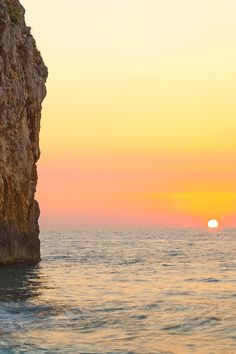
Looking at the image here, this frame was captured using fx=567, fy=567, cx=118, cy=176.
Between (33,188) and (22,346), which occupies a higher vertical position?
(33,188)

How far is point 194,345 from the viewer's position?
71.4 ft

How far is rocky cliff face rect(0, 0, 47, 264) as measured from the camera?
172 feet

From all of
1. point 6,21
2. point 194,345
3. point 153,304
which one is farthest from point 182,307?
Result: point 6,21

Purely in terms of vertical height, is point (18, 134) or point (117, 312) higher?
point (18, 134)

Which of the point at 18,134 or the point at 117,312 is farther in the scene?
the point at 18,134

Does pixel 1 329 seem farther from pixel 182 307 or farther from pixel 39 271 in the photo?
pixel 39 271

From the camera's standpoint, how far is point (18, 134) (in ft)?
182

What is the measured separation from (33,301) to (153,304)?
6960 millimetres

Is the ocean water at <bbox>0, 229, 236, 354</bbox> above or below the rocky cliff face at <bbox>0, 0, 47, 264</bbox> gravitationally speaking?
below

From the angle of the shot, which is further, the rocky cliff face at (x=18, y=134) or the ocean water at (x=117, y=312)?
the rocky cliff face at (x=18, y=134)

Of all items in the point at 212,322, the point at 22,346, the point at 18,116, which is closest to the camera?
the point at 22,346

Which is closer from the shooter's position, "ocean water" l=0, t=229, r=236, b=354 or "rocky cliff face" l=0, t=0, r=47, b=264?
"ocean water" l=0, t=229, r=236, b=354

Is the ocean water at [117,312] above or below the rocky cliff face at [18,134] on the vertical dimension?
below

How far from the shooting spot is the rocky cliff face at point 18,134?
52.5 m
